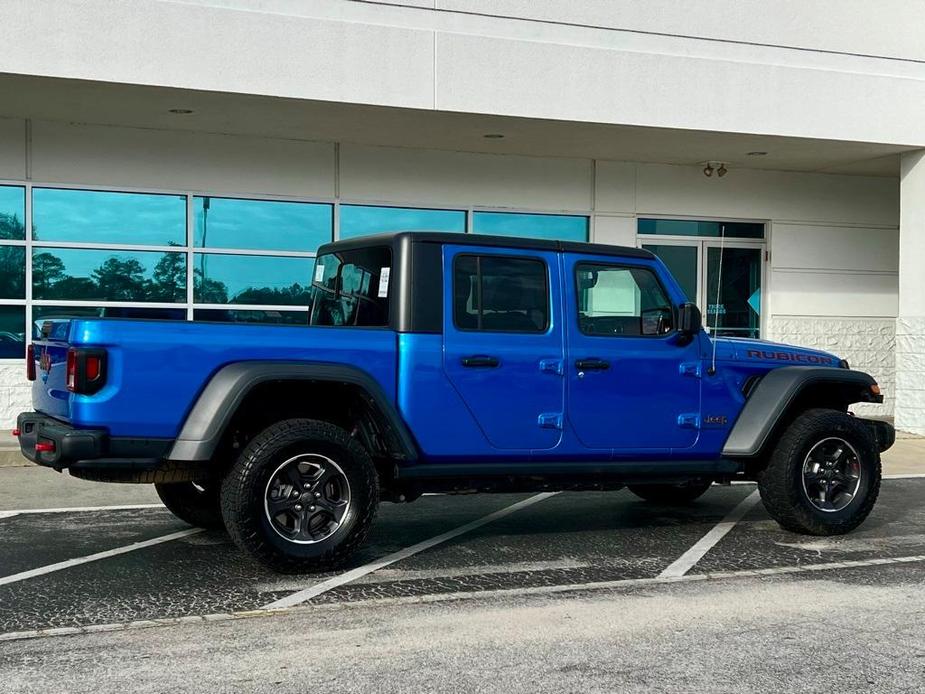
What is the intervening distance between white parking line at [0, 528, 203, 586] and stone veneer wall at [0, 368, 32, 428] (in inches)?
255

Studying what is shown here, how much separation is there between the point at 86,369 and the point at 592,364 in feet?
9.83

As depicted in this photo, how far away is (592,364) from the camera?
6871 millimetres

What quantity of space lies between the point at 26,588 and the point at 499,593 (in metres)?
2.55

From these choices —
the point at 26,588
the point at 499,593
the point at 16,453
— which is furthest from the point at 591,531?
the point at 16,453

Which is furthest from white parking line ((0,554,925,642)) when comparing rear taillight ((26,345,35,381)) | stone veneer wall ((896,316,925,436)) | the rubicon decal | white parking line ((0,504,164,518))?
stone veneer wall ((896,316,925,436))

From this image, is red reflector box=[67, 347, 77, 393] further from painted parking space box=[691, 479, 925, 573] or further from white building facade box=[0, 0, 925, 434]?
white building facade box=[0, 0, 925, 434]

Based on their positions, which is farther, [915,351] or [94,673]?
[915,351]

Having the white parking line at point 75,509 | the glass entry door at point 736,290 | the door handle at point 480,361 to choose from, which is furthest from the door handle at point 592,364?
the glass entry door at point 736,290

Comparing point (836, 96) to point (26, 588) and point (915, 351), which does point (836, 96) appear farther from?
point (26, 588)

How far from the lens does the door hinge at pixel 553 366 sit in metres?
6.76

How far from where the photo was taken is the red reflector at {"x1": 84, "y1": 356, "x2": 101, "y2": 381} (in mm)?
5691

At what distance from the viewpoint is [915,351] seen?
14.6 meters

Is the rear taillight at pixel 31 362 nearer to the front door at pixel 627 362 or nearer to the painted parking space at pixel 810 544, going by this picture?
the front door at pixel 627 362

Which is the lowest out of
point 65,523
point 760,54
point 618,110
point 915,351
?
point 65,523
